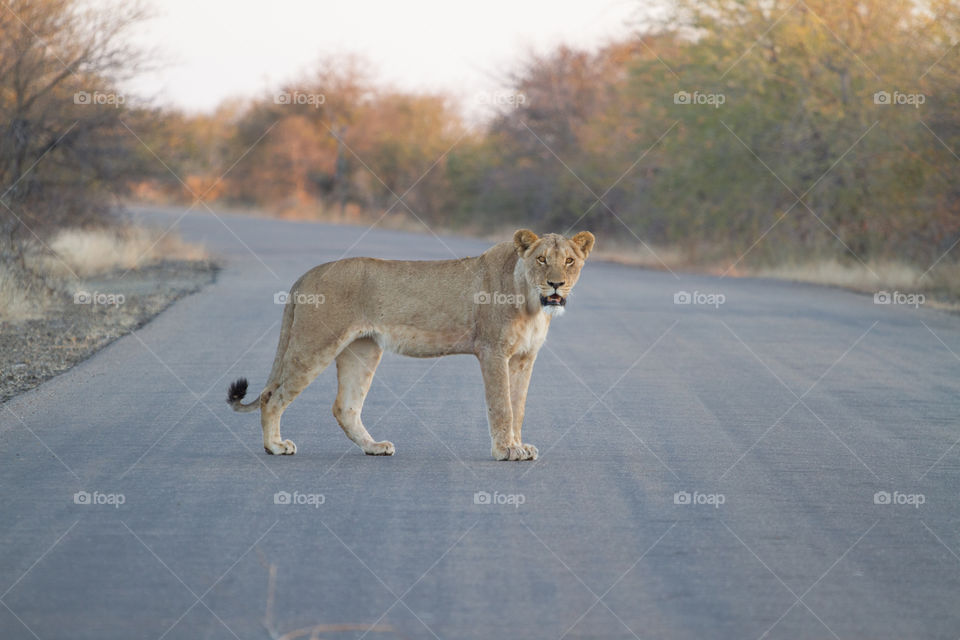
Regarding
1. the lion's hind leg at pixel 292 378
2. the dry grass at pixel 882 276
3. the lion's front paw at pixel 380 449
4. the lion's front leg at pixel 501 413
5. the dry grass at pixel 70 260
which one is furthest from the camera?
the dry grass at pixel 882 276

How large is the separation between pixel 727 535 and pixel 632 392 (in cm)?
480

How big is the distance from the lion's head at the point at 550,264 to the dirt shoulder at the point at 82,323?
4930 millimetres

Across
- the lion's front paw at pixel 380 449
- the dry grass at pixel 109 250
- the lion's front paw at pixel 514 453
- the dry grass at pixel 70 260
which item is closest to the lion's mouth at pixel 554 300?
the lion's front paw at pixel 514 453

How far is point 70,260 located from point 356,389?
16.2 meters

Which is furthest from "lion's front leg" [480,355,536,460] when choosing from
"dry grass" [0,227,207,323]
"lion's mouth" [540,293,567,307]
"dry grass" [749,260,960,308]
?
"dry grass" [749,260,960,308]

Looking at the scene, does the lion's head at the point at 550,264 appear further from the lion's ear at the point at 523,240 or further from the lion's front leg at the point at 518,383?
the lion's front leg at the point at 518,383

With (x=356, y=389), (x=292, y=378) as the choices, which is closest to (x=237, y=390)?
(x=292, y=378)

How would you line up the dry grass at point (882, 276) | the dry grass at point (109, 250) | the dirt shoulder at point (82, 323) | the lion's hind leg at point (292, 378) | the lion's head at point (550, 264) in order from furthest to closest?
the dry grass at point (109, 250) → the dry grass at point (882, 276) → the dirt shoulder at point (82, 323) → the lion's hind leg at point (292, 378) → the lion's head at point (550, 264)

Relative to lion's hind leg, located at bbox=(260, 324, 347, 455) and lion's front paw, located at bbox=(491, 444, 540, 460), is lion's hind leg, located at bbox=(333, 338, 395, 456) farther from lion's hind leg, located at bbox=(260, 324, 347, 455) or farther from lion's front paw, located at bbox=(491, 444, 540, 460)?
lion's front paw, located at bbox=(491, 444, 540, 460)

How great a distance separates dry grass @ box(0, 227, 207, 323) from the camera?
1603 centimetres

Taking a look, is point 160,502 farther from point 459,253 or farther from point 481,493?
point 459,253

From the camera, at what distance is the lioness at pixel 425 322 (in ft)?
26.6

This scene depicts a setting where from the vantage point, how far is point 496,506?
6.89m

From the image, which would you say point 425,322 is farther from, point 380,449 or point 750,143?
point 750,143
